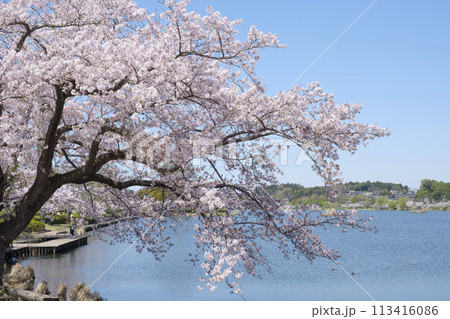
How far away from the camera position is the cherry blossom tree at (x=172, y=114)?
28.2ft

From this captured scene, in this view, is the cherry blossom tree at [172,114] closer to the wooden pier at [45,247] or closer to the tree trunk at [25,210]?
the tree trunk at [25,210]

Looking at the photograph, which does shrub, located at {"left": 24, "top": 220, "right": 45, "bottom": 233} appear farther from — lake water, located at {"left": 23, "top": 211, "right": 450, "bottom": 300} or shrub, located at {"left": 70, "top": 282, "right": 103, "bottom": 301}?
shrub, located at {"left": 70, "top": 282, "right": 103, "bottom": 301}

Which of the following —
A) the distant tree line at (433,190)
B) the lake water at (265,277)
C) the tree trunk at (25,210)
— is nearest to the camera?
the tree trunk at (25,210)

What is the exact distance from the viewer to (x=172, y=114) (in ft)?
30.2

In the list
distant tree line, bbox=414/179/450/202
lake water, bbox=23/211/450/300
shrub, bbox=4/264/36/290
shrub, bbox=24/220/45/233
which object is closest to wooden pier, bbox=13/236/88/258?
lake water, bbox=23/211/450/300

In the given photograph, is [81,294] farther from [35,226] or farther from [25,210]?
[35,226]

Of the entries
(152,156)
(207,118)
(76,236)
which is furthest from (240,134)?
(76,236)

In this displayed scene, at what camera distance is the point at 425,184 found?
167125 millimetres

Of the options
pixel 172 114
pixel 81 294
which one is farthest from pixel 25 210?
pixel 81 294

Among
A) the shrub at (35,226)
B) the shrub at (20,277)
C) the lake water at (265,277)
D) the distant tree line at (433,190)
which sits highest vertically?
the distant tree line at (433,190)

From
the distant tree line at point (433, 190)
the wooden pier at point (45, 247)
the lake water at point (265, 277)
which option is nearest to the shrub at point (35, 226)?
the wooden pier at point (45, 247)

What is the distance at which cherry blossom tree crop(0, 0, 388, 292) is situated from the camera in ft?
28.2

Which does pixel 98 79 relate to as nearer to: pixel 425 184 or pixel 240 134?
pixel 240 134

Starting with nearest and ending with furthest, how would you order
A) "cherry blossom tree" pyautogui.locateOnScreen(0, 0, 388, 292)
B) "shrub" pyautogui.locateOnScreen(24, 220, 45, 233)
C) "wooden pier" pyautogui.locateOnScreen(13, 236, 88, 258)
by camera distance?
1. "cherry blossom tree" pyautogui.locateOnScreen(0, 0, 388, 292)
2. "wooden pier" pyautogui.locateOnScreen(13, 236, 88, 258)
3. "shrub" pyautogui.locateOnScreen(24, 220, 45, 233)
